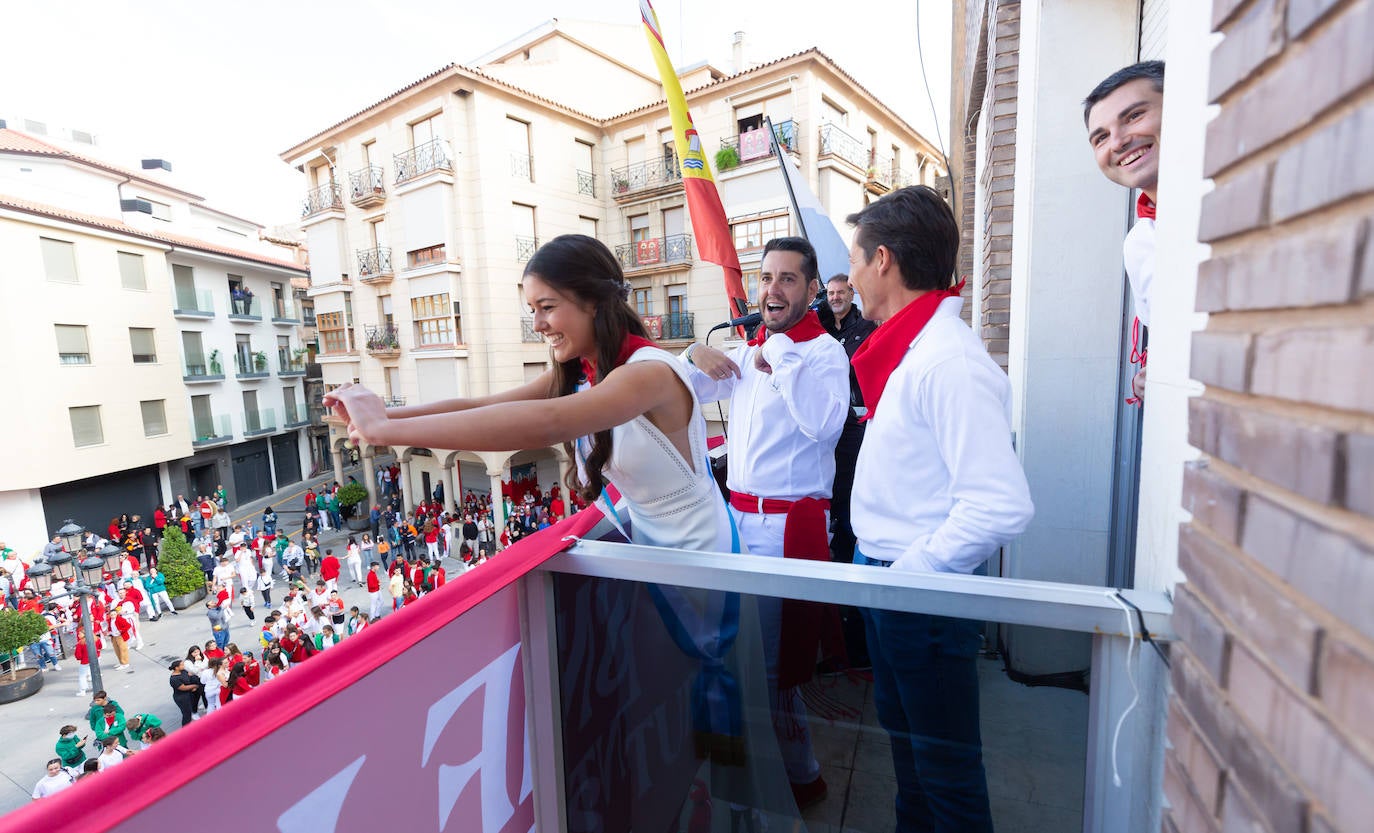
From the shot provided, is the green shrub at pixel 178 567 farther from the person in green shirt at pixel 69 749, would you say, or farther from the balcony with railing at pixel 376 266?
the balcony with railing at pixel 376 266

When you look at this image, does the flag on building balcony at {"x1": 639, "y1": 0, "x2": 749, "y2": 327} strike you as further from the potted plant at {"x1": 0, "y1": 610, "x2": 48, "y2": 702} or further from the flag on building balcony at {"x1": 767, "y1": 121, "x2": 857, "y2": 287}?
the potted plant at {"x1": 0, "y1": 610, "x2": 48, "y2": 702}

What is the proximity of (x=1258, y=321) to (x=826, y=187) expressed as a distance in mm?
20101

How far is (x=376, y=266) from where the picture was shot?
2281 centimetres

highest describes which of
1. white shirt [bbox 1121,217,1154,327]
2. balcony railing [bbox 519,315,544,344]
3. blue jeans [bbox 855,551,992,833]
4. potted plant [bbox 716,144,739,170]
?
potted plant [bbox 716,144,739,170]

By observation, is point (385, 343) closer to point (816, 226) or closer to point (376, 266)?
point (376, 266)

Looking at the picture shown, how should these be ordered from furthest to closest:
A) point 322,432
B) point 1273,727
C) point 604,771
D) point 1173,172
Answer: point 322,432 < point 604,771 < point 1173,172 < point 1273,727

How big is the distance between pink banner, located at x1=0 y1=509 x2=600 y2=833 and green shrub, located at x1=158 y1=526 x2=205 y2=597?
17.8 meters

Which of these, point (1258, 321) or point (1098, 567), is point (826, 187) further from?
point (1258, 321)

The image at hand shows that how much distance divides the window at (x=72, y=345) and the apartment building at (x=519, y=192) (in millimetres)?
6917

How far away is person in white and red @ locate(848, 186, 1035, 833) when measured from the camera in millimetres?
1614

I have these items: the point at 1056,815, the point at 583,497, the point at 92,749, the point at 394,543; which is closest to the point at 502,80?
the point at 394,543

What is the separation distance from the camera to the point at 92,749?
995cm

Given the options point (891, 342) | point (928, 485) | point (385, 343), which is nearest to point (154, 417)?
point (385, 343)

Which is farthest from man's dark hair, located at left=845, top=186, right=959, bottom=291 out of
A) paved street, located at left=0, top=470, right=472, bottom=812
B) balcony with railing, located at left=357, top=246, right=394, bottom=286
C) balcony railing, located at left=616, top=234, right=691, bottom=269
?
balcony with railing, located at left=357, top=246, right=394, bottom=286
